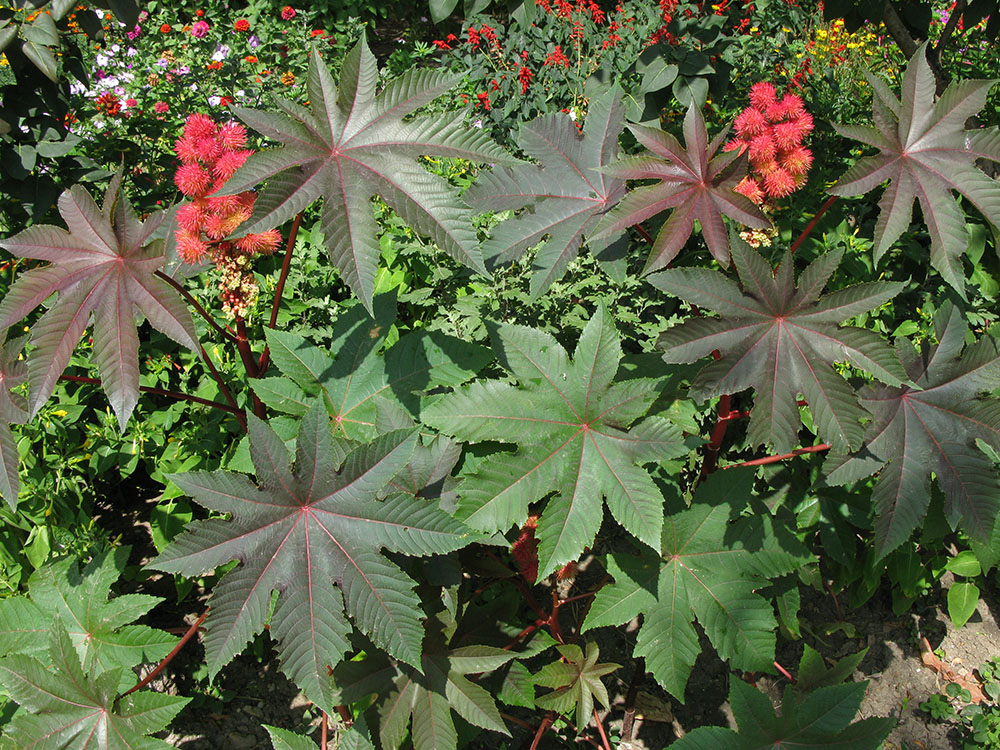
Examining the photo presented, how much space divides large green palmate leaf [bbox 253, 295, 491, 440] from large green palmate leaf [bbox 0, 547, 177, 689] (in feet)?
2.20

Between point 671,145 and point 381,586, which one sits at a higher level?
point 671,145

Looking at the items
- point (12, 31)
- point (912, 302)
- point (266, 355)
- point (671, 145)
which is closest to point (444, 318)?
point (266, 355)

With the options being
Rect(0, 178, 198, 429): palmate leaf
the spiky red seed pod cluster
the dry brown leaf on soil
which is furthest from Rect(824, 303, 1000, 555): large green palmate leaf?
Rect(0, 178, 198, 429): palmate leaf

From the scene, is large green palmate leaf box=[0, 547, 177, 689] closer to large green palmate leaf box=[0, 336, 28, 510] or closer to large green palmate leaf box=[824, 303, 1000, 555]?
large green palmate leaf box=[0, 336, 28, 510]

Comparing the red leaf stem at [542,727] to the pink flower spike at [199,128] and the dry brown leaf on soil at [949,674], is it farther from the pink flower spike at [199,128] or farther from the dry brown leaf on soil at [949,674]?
the pink flower spike at [199,128]

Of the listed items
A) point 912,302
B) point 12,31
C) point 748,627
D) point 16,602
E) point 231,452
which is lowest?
point 16,602

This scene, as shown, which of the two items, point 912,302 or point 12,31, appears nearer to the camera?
point 12,31

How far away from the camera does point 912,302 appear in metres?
2.81

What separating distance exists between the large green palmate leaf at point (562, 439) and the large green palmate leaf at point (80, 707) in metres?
0.82

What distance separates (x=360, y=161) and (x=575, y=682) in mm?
1375

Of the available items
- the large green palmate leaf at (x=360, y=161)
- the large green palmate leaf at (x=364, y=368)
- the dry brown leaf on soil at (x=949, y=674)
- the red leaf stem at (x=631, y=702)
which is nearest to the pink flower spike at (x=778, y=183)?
the large green palmate leaf at (x=360, y=161)

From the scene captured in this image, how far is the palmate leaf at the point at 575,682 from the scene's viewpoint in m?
1.82

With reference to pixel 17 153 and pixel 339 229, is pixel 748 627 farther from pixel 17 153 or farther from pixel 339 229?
pixel 17 153

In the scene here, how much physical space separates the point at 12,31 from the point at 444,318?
1.52 meters
